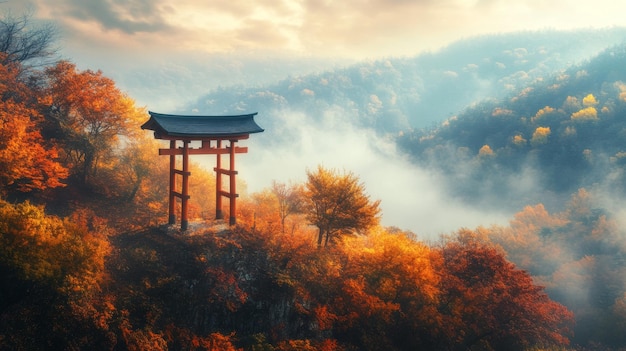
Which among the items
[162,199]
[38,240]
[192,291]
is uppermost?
[162,199]

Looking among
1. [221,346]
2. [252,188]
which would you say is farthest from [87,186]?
[252,188]

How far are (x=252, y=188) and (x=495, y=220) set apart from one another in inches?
3626

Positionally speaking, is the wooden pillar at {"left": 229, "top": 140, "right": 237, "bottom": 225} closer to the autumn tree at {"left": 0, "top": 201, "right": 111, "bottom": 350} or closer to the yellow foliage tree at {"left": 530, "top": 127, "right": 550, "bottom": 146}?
the autumn tree at {"left": 0, "top": 201, "right": 111, "bottom": 350}

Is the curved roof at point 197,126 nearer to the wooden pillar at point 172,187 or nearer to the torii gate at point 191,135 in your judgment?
the torii gate at point 191,135

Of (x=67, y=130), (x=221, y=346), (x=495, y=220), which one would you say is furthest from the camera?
(x=495, y=220)

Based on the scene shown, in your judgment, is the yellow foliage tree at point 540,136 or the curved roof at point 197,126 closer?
the curved roof at point 197,126

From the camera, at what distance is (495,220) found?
129 metres

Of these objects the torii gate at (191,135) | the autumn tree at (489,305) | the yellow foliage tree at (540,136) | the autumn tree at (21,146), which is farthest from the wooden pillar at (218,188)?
the yellow foliage tree at (540,136)

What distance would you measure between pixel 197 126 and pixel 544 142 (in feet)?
450

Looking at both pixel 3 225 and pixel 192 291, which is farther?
pixel 192 291

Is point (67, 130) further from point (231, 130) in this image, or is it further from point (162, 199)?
point (231, 130)

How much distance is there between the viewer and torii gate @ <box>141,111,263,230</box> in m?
27.2

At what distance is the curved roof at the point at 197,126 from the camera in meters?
27.0

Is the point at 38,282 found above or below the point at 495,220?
below
